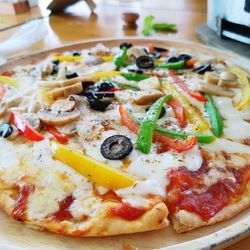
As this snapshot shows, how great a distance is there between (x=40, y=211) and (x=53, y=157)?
0.32 meters

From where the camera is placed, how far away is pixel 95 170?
162cm

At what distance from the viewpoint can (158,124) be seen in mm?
1971

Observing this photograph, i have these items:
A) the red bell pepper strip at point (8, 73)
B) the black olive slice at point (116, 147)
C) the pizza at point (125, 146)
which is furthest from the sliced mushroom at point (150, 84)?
the red bell pepper strip at point (8, 73)

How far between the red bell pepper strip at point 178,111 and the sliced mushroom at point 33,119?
0.77m

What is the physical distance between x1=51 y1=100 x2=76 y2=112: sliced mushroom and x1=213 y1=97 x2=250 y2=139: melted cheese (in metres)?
0.86

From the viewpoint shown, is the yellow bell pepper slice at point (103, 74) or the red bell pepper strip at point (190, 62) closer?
the yellow bell pepper slice at point (103, 74)

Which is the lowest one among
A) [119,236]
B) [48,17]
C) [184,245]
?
[48,17]

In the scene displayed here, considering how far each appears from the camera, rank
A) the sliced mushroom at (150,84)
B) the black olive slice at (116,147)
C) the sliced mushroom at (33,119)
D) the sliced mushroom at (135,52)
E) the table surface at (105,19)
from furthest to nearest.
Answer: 1. the table surface at (105,19)
2. the sliced mushroom at (135,52)
3. the sliced mushroom at (150,84)
4. the sliced mushroom at (33,119)
5. the black olive slice at (116,147)

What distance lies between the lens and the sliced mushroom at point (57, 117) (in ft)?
6.53

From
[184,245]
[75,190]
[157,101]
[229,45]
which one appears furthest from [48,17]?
[184,245]

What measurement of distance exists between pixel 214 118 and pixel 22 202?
1084 millimetres

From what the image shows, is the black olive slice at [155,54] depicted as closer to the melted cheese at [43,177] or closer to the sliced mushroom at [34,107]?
the sliced mushroom at [34,107]

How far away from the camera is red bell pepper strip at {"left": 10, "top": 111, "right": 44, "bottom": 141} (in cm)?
191

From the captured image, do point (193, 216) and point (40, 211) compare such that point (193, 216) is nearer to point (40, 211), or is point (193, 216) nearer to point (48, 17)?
point (40, 211)
